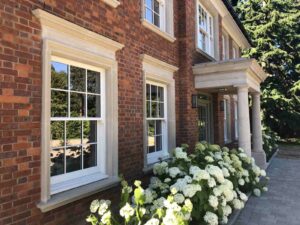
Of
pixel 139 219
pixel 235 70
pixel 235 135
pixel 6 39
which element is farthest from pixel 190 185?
pixel 235 135

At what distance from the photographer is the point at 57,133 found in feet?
13.1

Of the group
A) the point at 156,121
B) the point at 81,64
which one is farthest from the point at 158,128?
the point at 81,64

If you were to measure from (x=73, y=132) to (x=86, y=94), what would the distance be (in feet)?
2.01

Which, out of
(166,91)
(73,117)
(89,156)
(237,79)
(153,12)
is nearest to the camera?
(73,117)

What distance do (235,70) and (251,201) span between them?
3.24 metres

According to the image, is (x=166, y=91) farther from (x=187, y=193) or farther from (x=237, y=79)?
(x=187, y=193)

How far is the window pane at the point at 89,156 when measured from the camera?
14.8 ft

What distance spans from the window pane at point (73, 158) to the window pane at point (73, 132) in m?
0.09

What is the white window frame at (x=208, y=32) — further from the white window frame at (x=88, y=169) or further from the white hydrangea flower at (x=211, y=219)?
the white hydrangea flower at (x=211, y=219)

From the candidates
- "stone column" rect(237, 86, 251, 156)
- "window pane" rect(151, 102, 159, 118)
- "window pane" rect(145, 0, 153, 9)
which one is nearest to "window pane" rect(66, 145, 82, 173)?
"window pane" rect(151, 102, 159, 118)

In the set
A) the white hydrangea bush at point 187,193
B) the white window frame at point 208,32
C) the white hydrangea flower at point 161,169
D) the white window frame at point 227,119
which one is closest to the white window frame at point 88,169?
the white hydrangea bush at point 187,193

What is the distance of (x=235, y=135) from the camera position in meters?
14.5

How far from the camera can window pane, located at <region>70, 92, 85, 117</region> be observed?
4215 millimetres

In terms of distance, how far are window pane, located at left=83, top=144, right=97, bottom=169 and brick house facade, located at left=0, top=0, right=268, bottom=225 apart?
0.75ft
